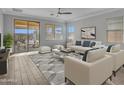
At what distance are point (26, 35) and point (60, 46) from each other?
2.62m

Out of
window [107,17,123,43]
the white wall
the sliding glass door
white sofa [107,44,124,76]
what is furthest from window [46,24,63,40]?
white sofa [107,44,124,76]

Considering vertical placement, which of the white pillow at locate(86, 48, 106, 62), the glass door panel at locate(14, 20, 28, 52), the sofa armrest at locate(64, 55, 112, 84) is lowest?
the sofa armrest at locate(64, 55, 112, 84)

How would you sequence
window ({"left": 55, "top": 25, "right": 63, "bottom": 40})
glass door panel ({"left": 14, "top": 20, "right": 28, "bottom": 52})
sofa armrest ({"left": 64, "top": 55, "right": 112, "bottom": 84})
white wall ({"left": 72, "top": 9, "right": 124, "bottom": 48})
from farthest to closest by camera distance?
window ({"left": 55, "top": 25, "right": 63, "bottom": 40}), glass door panel ({"left": 14, "top": 20, "right": 28, "bottom": 52}), white wall ({"left": 72, "top": 9, "right": 124, "bottom": 48}), sofa armrest ({"left": 64, "top": 55, "right": 112, "bottom": 84})

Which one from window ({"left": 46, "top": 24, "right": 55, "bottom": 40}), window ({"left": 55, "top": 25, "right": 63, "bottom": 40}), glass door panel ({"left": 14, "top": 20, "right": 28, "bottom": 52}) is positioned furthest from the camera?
window ({"left": 55, "top": 25, "right": 63, "bottom": 40})

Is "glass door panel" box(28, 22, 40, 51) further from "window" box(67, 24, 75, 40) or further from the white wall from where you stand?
the white wall

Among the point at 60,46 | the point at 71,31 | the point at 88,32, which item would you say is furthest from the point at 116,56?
the point at 71,31

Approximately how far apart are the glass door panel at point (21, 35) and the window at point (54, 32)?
1.80 m

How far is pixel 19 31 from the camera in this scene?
7496mm

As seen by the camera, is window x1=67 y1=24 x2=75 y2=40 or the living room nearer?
the living room

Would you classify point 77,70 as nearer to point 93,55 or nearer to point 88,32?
point 93,55

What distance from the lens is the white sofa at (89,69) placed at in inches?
80.4

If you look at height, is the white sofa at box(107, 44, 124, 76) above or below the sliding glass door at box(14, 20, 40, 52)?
below

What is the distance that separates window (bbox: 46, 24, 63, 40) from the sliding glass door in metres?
0.89

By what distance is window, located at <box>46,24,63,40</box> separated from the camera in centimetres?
882
